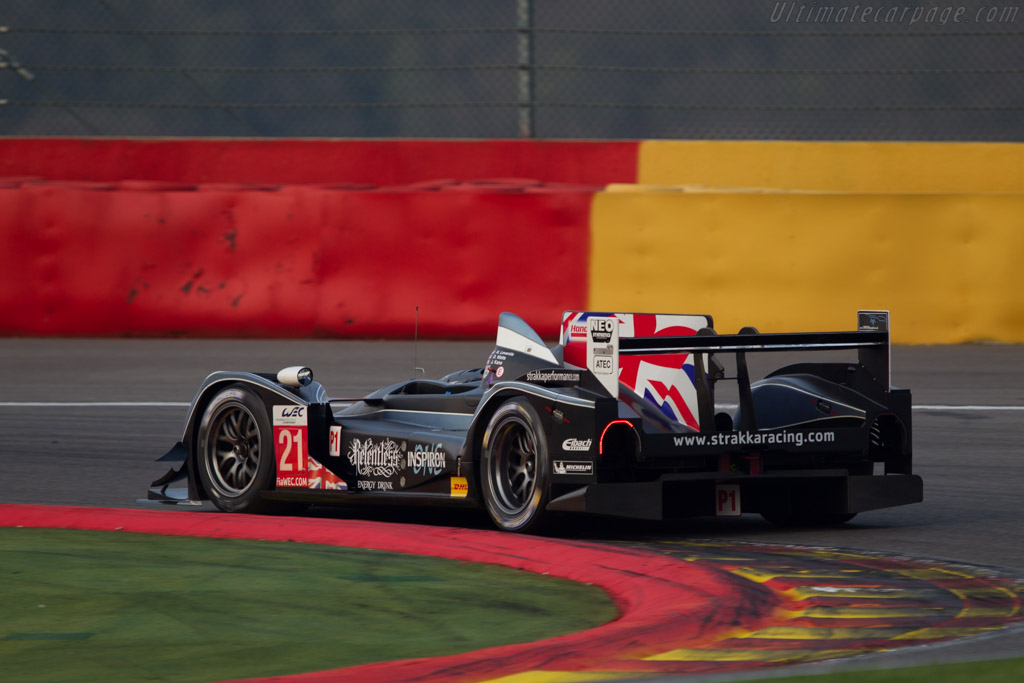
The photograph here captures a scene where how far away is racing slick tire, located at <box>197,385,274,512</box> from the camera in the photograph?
770 cm

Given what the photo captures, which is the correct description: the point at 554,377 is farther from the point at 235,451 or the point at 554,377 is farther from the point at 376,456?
the point at 235,451

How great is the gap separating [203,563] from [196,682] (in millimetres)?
1892

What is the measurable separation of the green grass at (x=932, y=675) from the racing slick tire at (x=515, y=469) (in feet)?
9.23

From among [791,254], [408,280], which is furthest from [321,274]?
[791,254]

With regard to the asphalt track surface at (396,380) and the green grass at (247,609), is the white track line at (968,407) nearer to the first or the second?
the asphalt track surface at (396,380)

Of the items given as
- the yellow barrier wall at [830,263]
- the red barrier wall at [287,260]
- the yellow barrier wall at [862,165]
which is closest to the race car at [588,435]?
the yellow barrier wall at [830,263]

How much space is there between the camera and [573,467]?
21.7ft

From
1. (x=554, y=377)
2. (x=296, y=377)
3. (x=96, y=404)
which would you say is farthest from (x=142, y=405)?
(x=554, y=377)

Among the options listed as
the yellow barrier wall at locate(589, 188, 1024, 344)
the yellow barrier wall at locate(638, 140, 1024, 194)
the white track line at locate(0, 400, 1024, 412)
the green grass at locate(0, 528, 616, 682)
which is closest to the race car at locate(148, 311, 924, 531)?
the green grass at locate(0, 528, 616, 682)

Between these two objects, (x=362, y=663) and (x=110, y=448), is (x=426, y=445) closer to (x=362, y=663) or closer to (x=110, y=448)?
A: (x=362, y=663)

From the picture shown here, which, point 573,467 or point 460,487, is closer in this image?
point 573,467

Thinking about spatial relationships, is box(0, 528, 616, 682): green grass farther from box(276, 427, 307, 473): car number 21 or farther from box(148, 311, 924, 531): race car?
box(276, 427, 307, 473): car number 21

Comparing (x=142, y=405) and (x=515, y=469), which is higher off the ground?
(x=142, y=405)

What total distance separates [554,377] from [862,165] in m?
9.89
